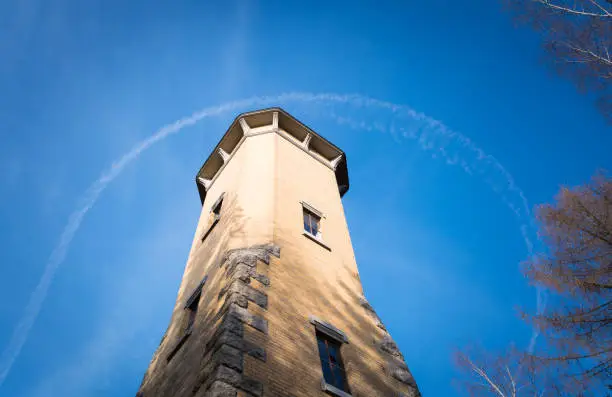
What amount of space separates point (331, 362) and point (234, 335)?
2515mm

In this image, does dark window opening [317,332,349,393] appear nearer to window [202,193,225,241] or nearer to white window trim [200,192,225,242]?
white window trim [200,192,225,242]

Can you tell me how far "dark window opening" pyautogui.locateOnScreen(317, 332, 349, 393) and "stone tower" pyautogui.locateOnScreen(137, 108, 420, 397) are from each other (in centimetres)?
3

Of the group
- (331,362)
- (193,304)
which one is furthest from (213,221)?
(331,362)

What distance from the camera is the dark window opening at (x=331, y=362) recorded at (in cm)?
871

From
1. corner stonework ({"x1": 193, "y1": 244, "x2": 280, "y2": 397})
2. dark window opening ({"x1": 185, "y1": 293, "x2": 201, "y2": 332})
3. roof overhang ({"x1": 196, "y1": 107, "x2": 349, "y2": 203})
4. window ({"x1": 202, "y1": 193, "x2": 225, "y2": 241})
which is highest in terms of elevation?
roof overhang ({"x1": 196, "y1": 107, "x2": 349, "y2": 203})

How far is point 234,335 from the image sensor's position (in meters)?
7.68

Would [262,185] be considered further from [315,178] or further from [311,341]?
[311,341]

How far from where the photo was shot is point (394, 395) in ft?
30.0

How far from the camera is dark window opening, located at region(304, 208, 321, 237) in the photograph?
44.4 ft

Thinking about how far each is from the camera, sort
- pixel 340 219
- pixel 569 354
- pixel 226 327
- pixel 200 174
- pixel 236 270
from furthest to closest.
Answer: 1. pixel 200 174
2. pixel 340 219
3. pixel 569 354
4. pixel 236 270
5. pixel 226 327

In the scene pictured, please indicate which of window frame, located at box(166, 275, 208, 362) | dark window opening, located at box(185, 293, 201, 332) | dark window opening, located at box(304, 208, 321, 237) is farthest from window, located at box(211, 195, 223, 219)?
dark window opening, located at box(185, 293, 201, 332)

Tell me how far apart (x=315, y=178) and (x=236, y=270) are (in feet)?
24.6

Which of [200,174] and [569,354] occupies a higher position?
[200,174]

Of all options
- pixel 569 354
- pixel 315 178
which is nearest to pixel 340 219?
pixel 315 178
